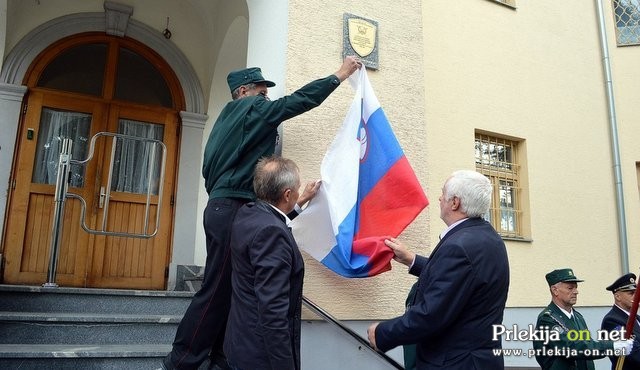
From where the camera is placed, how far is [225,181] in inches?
125

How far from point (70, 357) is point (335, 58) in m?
2.86

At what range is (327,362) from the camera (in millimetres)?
3799

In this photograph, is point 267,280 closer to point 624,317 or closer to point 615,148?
point 624,317

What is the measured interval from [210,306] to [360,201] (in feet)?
4.26

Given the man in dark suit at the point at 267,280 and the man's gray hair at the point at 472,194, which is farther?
the man's gray hair at the point at 472,194

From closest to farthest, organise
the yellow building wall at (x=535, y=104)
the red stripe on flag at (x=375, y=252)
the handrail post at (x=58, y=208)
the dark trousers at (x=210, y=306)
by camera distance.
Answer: the dark trousers at (x=210, y=306)
the red stripe on flag at (x=375, y=252)
the handrail post at (x=58, y=208)
the yellow building wall at (x=535, y=104)

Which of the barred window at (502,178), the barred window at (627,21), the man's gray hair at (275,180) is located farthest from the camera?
the barred window at (627,21)

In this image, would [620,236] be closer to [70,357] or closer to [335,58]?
[335,58]

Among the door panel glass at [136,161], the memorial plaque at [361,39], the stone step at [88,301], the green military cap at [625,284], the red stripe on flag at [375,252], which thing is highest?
the memorial plaque at [361,39]

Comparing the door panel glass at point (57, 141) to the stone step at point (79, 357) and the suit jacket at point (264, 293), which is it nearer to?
the stone step at point (79, 357)

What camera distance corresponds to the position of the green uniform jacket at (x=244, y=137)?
3.20 metres

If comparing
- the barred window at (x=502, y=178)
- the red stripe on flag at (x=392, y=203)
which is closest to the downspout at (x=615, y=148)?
the barred window at (x=502, y=178)

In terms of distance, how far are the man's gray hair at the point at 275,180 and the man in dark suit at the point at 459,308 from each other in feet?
2.54

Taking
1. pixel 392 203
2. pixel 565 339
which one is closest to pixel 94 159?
pixel 392 203
